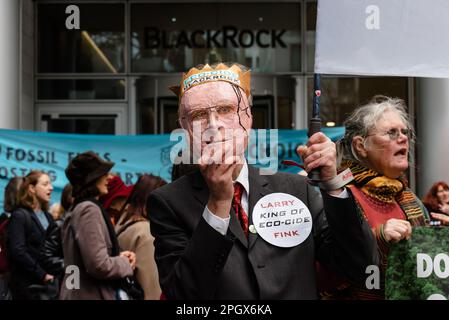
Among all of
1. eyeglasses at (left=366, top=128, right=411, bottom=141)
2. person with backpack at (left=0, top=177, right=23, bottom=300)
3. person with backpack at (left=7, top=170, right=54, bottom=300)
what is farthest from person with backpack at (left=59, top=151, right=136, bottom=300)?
eyeglasses at (left=366, top=128, right=411, bottom=141)

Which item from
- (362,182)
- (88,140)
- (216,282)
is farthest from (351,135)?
(88,140)

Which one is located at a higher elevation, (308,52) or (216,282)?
(308,52)

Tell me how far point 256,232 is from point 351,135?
37.8 inches

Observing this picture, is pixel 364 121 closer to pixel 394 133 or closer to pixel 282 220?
pixel 394 133

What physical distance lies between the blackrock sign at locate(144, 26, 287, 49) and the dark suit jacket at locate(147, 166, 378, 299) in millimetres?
8394

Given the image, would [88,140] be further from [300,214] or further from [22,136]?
[300,214]

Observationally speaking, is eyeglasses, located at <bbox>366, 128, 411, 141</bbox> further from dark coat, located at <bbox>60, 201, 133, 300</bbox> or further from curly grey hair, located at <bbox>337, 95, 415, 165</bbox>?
dark coat, located at <bbox>60, 201, 133, 300</bbox>

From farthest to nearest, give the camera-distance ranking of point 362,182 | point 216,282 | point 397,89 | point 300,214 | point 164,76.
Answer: point 164,76, point 397,89, point 362,182, point 300,214, point 216,282

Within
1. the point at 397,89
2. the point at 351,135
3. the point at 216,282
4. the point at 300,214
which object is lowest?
the point at 216,282

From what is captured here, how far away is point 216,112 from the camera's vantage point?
250 cm

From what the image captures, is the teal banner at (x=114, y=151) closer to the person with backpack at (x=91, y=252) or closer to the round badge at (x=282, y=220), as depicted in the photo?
the person with backpack at (x=91, y=252)

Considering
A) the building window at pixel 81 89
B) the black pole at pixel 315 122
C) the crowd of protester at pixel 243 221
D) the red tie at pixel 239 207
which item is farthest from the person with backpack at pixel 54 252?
the building window at pixel 81 89

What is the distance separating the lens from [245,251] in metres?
2.51

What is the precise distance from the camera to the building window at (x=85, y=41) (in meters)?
10.8
